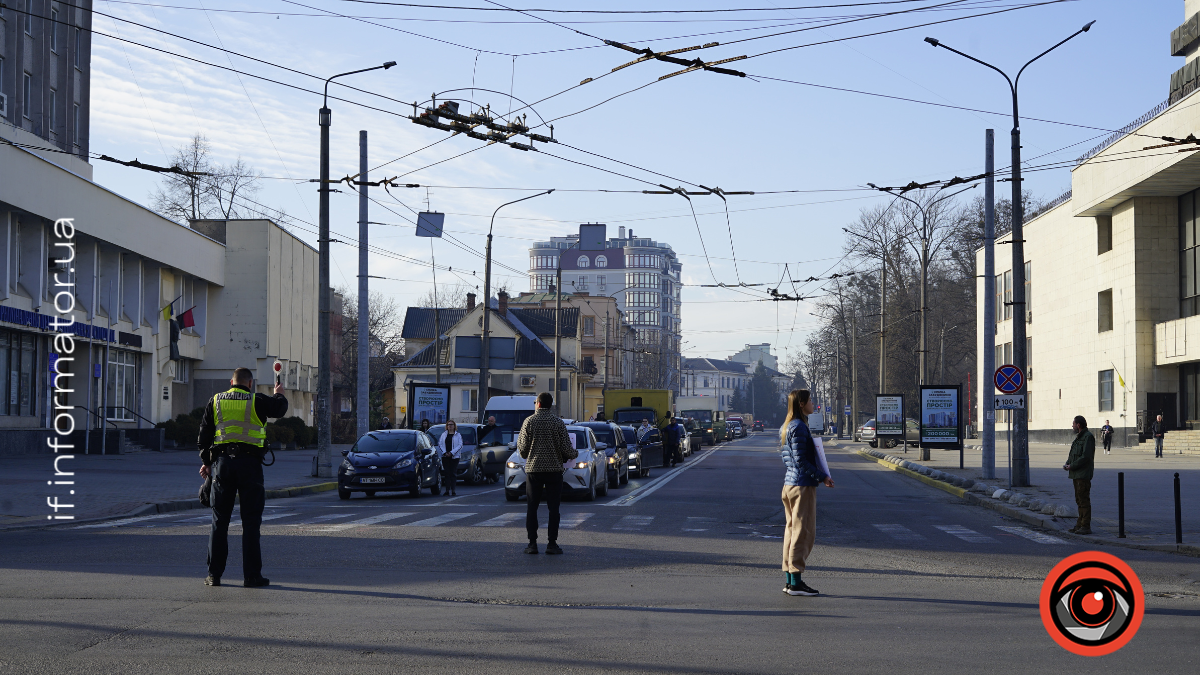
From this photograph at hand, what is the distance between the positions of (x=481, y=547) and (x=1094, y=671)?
8147 millimetres

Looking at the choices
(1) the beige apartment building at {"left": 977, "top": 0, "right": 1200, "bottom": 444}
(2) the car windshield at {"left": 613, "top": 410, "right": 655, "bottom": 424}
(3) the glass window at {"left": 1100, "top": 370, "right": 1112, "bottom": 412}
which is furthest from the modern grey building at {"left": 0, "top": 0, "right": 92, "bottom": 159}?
(3) the glass window at {"left": 1100, "top": 370, "right": 1112, "bottom": 412}

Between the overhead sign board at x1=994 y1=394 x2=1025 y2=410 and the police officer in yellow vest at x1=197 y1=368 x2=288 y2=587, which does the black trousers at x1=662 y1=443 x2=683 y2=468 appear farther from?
the police officer in yellow vest at x1=197 y1=368 x2=288 y2=587

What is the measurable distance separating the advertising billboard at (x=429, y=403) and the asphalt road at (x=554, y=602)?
19.9m

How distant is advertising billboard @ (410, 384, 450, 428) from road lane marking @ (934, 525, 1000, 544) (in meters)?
22.1

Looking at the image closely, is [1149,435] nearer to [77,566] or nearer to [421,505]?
[421,505]

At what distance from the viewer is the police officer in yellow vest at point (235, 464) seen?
10.0 meters

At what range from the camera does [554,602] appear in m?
9.41

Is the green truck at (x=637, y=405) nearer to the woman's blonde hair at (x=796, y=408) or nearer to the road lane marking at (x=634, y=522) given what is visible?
the road lane marking at (x=634, y=522)

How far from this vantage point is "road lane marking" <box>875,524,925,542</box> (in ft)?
51.4

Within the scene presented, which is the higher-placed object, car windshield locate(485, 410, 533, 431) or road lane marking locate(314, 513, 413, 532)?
car windshield locate(485, 410, 533, 431)

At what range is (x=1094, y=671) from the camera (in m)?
6.84

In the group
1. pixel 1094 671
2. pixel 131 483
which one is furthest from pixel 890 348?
pixel 1094 671

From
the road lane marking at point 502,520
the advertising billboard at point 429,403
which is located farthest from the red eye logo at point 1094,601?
the advertising billboard at point 429,403

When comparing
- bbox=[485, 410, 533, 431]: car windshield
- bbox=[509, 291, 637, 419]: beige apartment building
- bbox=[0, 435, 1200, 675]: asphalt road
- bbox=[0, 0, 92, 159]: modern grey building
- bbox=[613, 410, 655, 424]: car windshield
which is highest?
bbox=[0, 0, 92, 159]: modern grey building
